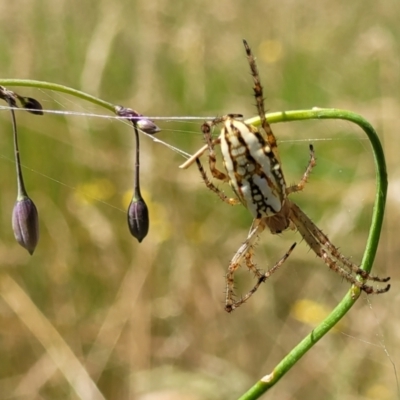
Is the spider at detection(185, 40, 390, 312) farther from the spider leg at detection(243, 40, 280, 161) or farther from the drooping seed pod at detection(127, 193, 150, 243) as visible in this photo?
the drooping seed pod at detection(127, 193, 150, 243)

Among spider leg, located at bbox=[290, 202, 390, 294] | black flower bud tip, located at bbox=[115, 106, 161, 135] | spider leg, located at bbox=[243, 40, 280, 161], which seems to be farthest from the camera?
spider leg, located at bbox=[290, 202, 390, 294]

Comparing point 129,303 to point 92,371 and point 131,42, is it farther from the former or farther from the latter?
point 131,42

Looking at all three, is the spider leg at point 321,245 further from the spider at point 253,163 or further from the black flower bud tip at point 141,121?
the black flower bud tip at point 141,121

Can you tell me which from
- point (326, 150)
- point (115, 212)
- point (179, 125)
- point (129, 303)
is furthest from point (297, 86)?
point (129, 303)

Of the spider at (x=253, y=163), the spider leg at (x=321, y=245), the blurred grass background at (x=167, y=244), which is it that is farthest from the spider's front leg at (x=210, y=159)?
the blurred grass background at (x=167, y=244)

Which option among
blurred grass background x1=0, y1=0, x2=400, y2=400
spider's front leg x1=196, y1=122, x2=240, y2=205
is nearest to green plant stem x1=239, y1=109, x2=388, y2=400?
spider's front leg x1=196, y1=122, x2=240, y2=205

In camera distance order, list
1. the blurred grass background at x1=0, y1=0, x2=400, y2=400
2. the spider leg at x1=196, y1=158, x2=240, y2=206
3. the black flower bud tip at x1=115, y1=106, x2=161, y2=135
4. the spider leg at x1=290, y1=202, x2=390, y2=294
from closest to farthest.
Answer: the black flower bud tip at x1=115, y1=106, x2=161, y2=135 → the spider leg at x1=196, y1=158, x2=240, y2=206 → the spider leg at x1=290, y1=202, x2=390, y2=294 → the blurred grass background at x1=0, y1=0, x2=400, y2=400

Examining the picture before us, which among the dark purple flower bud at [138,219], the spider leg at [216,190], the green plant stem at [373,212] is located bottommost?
the green plant stem at [373,212]

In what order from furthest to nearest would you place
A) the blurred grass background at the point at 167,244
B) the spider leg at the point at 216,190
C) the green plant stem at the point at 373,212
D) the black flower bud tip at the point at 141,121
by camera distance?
the blurred grass background at the point at 167,244, the spider leg at the point at 216,190, the black flower bud tip at the point at 141,121, the green plant stem at the point at 373,212
